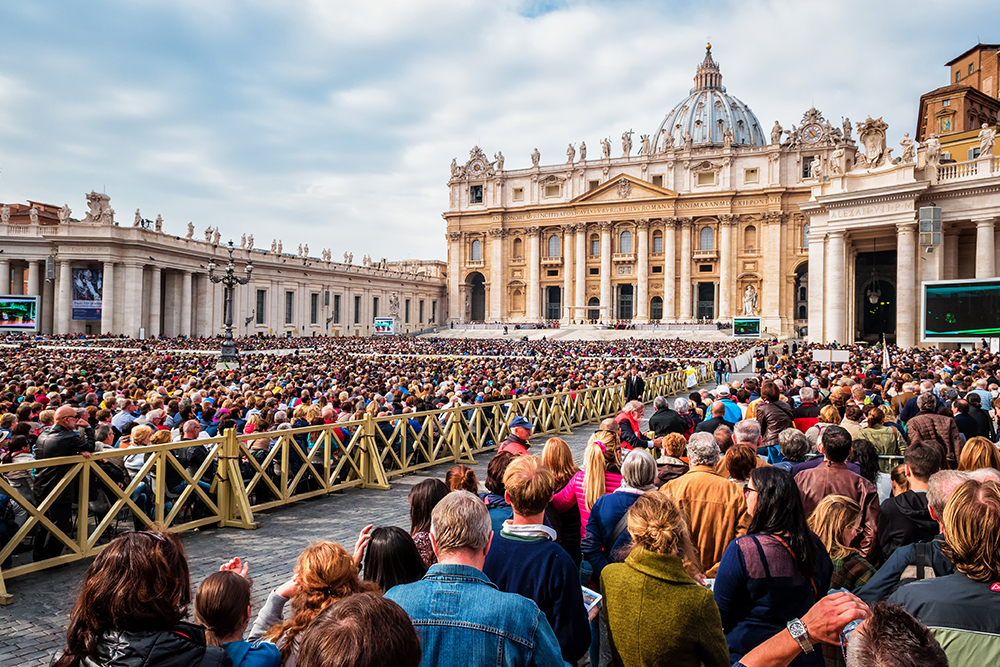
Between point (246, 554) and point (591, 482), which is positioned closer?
point (591, 482)

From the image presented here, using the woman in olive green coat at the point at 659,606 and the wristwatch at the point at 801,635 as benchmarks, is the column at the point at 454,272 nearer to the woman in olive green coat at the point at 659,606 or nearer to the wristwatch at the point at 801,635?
the woman in olive green coat at the point at 659,606

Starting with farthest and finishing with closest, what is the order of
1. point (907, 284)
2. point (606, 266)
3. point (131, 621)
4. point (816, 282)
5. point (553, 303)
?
point (553, 303)
point (606, 266)
point (816, 282)
point (907, 284)
point (131, 621)

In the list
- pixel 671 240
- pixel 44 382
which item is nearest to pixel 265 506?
pixel 44 382

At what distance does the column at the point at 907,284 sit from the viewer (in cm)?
3019

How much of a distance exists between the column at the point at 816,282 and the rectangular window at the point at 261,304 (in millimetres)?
49357

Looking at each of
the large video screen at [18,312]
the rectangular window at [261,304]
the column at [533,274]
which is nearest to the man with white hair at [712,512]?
the large video screen at [18,312]

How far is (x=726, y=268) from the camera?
70875mm

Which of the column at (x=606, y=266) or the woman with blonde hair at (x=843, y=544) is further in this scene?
the column at (x=606, y=266)

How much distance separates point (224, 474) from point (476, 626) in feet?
21.1

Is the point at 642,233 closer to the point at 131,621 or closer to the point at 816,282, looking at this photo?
the point at 816,282

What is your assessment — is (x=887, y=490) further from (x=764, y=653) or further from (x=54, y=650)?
(x=54, y=650)

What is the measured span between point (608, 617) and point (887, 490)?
4747mm

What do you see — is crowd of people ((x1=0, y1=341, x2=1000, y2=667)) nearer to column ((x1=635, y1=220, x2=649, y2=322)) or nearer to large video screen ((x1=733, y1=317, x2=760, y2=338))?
large video screen ((x1=733, y1=317, x2=760, y2=338))

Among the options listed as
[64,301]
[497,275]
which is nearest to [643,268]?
[497,275]
